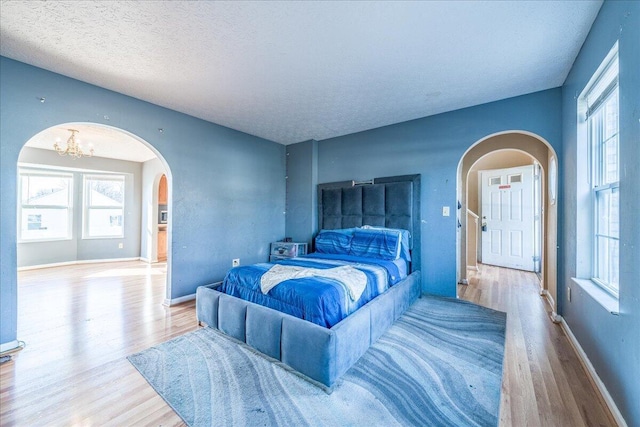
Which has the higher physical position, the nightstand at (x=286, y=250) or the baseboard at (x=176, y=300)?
the nightstand at (x=286, y=250)

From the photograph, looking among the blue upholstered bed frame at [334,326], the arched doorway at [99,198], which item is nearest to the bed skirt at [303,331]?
→ the blue upholstered bed frame at [334,326]

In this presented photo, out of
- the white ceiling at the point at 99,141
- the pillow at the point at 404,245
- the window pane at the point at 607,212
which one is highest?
the white ceiling at the point at 99,141

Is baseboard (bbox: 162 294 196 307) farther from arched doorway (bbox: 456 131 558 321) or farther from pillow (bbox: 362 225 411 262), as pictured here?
arched doorway (bbox: 456 131 558 321)

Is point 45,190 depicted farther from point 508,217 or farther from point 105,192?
point 508,217

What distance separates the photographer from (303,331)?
1.83m

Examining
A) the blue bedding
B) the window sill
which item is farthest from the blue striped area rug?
the window sill

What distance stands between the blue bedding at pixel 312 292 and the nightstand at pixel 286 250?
149 centimetres

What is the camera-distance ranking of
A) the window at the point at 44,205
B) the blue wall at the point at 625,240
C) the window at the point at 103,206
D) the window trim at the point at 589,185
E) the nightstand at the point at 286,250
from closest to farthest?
the blue wall at the point at 625,240
the window trim at the point at 589,185
the nightstand at the point at 286,250
the window at the point at 44,205
the window at the point at 103,206

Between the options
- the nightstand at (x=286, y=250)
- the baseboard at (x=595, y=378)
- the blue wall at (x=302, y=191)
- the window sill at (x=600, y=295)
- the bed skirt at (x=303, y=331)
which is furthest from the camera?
the blue wall at (x=302, y=191)

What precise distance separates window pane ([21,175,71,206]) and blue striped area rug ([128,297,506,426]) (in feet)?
18.7

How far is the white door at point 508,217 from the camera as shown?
17.0ft

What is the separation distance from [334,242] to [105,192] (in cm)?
602

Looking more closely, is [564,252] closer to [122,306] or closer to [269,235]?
[269,235]

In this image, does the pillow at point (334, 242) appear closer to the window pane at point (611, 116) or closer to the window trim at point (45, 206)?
the window pane at point (611, 116)
